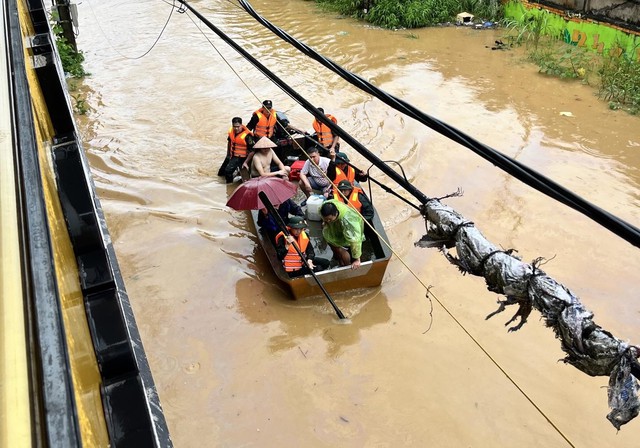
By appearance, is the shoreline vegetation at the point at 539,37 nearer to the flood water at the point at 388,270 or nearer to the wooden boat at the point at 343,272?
the flood water at the point at 388,270

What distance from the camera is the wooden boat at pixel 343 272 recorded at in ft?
24.2

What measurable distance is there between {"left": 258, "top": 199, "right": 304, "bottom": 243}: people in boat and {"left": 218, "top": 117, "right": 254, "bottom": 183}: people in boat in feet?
7.30

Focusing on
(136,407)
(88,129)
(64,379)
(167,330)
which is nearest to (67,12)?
(88,129)

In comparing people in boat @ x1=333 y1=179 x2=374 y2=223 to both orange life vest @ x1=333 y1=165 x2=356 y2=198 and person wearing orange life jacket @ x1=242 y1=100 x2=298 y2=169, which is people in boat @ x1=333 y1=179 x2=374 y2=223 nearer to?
orange life vest @ x1=333 y1=165 x2=356 y2=198

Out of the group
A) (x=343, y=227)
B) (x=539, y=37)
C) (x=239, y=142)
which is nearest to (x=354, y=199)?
(x=343, y=227)

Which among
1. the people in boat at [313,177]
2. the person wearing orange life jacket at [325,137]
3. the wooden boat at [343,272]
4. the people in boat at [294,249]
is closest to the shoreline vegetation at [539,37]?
the person wearing orange life jacket at [325,137]

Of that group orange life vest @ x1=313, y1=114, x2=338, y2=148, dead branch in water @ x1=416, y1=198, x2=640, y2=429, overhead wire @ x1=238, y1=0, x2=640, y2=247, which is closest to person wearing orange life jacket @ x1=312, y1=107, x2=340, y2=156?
orange life vest @ x1=313, y1=114, x2=338, y2=148

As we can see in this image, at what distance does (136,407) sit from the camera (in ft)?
6.64

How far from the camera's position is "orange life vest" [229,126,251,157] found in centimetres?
1035

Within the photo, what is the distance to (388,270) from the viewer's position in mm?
8430

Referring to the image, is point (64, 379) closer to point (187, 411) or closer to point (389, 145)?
point (187, 411)

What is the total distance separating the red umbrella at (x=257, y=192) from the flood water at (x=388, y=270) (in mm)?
1407

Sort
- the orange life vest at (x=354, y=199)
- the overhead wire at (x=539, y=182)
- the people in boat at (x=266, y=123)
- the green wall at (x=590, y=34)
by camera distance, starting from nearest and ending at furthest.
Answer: the overhead wire at (x=539, y=182) < the orange life vest at (x=354, y=199) < the people in boat at (x=266, y=123) < the green wall at (x=590, y=34)

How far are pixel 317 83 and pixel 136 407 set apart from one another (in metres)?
14.5
